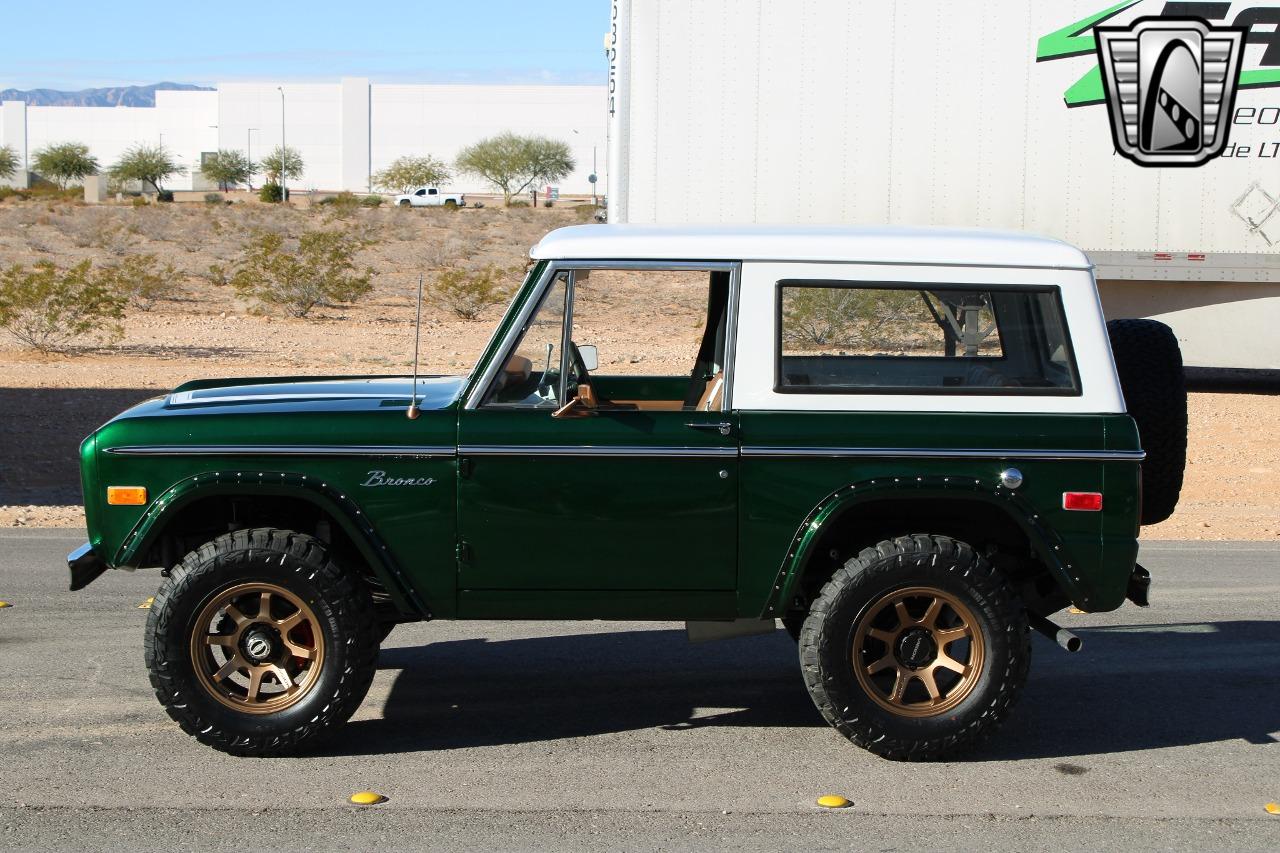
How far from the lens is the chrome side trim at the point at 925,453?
546cm

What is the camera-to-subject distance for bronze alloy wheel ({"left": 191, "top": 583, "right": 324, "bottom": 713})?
5.46 metres

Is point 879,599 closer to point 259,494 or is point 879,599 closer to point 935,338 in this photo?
point 935,338

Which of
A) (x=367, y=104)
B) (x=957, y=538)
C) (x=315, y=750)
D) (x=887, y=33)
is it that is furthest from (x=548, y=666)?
(x=367, y=104)

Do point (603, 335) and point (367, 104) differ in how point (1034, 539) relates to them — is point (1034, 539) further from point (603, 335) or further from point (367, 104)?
point (367, 104)

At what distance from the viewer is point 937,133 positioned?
17328 millimetres

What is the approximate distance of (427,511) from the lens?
545cm

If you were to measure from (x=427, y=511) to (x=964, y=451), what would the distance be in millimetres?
2008

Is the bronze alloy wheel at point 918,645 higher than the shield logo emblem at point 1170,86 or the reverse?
the reverse

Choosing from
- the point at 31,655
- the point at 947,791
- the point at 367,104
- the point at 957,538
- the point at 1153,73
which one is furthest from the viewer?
the point at 367,104

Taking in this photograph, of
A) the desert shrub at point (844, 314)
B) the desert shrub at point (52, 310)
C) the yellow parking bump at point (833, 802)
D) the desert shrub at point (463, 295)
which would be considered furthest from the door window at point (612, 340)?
the desert shrub at point (463, 295)

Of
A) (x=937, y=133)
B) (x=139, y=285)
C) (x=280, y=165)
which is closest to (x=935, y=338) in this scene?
(x=937, y=133)

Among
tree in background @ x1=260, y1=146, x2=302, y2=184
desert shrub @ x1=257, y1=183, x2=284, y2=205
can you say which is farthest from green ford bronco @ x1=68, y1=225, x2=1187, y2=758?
tree in background @ x1=260, y1=146, x2=302, y2=184

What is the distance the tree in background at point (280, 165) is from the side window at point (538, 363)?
95.3 m

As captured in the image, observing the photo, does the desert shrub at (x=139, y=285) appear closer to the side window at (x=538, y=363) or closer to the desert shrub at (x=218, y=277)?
the desert shrub at (x=218, y=277)
